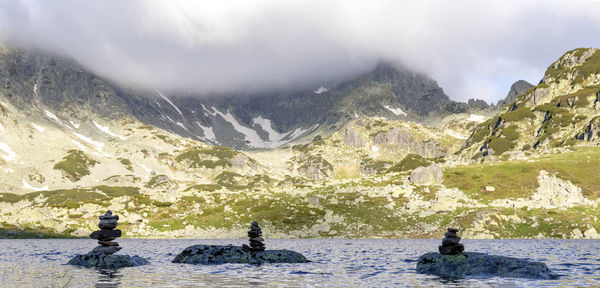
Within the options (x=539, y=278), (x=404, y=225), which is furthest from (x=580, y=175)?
(x=539, y=278)

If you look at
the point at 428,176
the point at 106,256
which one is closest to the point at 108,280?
the point at 106,256

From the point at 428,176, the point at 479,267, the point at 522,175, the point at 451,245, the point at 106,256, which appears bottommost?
the point at 479,267

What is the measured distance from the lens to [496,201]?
15575 centimetres

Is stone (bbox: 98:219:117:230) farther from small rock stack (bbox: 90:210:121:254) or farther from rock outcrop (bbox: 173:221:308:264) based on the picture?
rock outcrop (bbox: 173:221:308:264)

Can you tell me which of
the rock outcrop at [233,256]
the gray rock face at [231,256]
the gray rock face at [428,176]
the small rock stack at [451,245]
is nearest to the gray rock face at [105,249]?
the rock outcrop at [233,256]

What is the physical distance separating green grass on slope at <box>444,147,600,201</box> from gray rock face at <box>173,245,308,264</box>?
128 metres

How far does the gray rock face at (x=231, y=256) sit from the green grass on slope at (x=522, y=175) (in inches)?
5038

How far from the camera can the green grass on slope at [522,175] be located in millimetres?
158250

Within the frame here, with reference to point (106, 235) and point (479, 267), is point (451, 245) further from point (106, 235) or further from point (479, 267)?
point (106, 235)

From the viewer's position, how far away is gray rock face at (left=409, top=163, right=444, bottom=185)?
583ft

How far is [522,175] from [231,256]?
15189 centimetres

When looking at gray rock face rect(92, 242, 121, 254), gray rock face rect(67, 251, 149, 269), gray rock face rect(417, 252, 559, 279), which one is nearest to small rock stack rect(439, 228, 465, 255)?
gray rock face rect(417, 252, 559, 279)

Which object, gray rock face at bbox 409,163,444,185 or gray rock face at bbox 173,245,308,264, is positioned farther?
gray rock face at bbox 409,163,444,185

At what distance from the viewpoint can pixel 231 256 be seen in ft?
154
